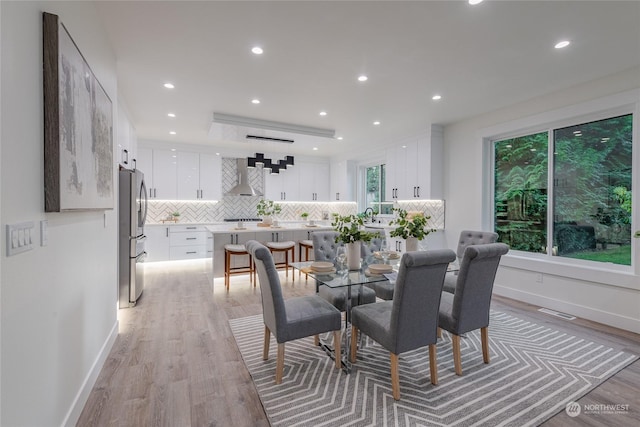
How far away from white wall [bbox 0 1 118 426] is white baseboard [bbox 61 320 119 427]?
10mm

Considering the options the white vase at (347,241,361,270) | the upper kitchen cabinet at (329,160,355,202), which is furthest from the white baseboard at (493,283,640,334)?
the upper kitchen cabinet at (329,160,355,202)

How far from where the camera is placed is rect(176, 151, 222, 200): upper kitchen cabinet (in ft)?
22.5

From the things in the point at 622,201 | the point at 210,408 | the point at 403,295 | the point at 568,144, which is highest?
the point at 568,144

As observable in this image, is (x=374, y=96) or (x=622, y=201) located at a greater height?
(x=374, y=96)

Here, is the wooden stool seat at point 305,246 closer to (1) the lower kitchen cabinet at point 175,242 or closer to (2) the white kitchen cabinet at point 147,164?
(1) the lower kitchen cabinet at point 175,242

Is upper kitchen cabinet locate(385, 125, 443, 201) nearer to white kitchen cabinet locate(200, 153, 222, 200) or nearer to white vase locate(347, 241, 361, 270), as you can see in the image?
white vase locate(347, 241, 361, 270)

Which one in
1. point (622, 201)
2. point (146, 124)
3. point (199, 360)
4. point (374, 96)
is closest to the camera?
point (199, 360)

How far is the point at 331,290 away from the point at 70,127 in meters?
2.25

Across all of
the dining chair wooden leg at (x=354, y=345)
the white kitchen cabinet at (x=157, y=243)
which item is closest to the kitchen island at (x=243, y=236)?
the white kitchen cabinet at (x=157, y=243)

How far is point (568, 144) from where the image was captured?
12.2 ft

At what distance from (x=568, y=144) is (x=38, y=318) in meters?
5.12

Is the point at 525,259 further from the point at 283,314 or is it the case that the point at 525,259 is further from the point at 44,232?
the point at 44,232

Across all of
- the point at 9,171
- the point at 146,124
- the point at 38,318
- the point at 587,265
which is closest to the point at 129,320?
the point at 38,318

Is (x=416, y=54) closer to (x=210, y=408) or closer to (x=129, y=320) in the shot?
(x=210, y=408)
